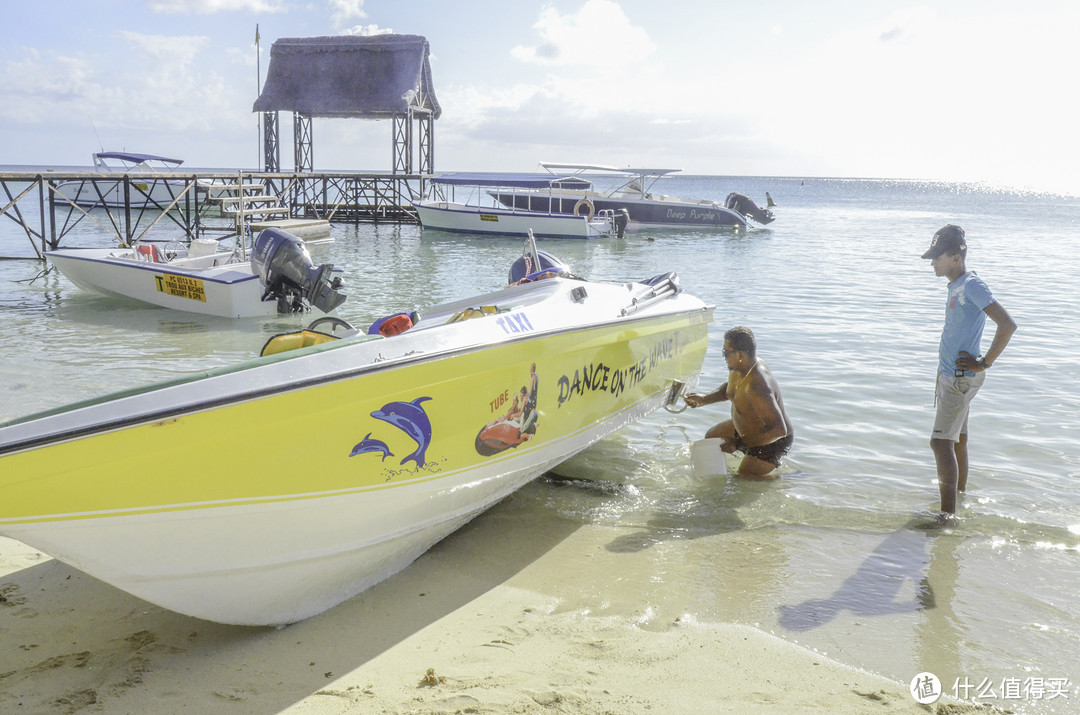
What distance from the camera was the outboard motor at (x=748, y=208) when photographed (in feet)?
115

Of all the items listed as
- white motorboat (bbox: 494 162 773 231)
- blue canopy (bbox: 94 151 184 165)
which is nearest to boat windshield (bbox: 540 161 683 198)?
white motorboat (bbox: 494 162 773 231)

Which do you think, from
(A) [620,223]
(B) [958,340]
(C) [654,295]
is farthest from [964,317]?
(A) [620,223]

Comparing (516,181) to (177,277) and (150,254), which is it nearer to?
(150,254)

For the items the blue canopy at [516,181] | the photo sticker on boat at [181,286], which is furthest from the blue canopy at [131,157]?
the photo sticker on boat at [181,286]

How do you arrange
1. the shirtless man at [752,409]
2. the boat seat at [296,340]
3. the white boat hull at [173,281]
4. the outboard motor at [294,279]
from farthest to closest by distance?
the white boat hull at [173,281], the outboard motor at [294,279], the shirtless man at [752,409], the boat seat at [296,340]

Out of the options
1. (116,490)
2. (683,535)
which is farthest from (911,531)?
(116,490)

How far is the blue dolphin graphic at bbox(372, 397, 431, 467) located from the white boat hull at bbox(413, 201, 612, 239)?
24319 millimetres

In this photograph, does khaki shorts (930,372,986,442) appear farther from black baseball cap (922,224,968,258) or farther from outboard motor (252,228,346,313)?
outboard motor (252,228,346,313)

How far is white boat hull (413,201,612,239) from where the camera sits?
90.2ft

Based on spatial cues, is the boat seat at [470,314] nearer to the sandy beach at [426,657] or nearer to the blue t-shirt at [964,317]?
the sandy beach at [426,657]

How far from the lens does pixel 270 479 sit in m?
2.92

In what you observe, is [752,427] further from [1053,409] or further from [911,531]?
[1053,409]

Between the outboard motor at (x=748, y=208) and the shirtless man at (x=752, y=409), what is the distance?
31.0 metres

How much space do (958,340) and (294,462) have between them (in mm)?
3486
